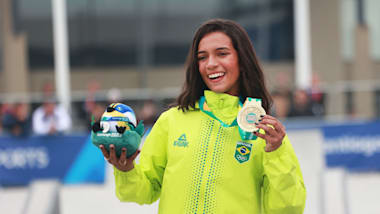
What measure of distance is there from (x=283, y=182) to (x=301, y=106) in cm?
687

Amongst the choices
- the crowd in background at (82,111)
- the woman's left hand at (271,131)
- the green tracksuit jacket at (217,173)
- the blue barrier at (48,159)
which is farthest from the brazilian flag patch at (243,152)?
the crowd in background at (82,111)

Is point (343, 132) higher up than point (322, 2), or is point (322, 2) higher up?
point (322, 2)

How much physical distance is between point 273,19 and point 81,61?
4.62 metres

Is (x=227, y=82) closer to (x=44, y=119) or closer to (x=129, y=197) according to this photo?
(x=129, y=197)

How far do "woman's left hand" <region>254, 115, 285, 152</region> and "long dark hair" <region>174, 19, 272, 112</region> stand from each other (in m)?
0.36

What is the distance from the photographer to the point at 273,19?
13.5 m

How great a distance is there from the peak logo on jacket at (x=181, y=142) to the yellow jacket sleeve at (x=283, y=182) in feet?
1.15

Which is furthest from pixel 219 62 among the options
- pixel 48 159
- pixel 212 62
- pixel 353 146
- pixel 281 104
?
pixel 281 104

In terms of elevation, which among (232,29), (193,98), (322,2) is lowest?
(193,98)

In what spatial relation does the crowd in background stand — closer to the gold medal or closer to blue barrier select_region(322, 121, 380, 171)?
blue barrier select_region(322, 121, 380, 171)

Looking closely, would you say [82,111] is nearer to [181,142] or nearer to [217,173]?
[181,142]

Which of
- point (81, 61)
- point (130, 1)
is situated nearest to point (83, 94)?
point (81, 61)

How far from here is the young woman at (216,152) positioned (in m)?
2.23

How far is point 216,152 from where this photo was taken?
2.36m
